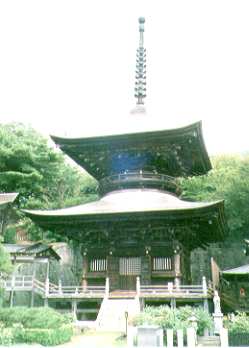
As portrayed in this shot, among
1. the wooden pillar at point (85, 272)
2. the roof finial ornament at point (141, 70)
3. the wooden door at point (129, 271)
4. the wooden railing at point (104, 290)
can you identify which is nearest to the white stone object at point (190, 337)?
the wooden railing at point (104, 290)

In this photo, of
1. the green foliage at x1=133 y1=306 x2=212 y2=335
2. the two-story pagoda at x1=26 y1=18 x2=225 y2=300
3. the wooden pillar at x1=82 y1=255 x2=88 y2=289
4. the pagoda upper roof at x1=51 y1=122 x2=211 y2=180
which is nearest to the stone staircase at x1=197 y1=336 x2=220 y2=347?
the green foliage at x1=133 y1=306 x2=212 y2=335

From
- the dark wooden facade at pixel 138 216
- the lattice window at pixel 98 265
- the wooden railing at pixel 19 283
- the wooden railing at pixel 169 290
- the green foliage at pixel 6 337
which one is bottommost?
the green foliage at pixel 6 337

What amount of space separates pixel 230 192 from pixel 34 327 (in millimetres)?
28600

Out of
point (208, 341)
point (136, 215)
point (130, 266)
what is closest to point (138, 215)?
point (136, 215)

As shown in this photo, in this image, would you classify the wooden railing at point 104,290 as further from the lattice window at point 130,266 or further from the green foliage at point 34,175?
the green foliage at point 34,175

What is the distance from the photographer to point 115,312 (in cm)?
2647

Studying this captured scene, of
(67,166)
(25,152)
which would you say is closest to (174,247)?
(25,152)

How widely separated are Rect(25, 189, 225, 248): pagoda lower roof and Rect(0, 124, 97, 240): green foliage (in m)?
15.4

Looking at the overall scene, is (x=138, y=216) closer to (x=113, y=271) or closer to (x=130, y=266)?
(x=130, y=266)

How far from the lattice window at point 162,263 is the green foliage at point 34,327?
7.64m

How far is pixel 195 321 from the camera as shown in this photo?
70.8 ft

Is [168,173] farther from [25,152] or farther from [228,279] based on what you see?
[25,152]

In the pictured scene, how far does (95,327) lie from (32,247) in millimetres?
8107

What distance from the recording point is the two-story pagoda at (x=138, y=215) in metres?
29.4
